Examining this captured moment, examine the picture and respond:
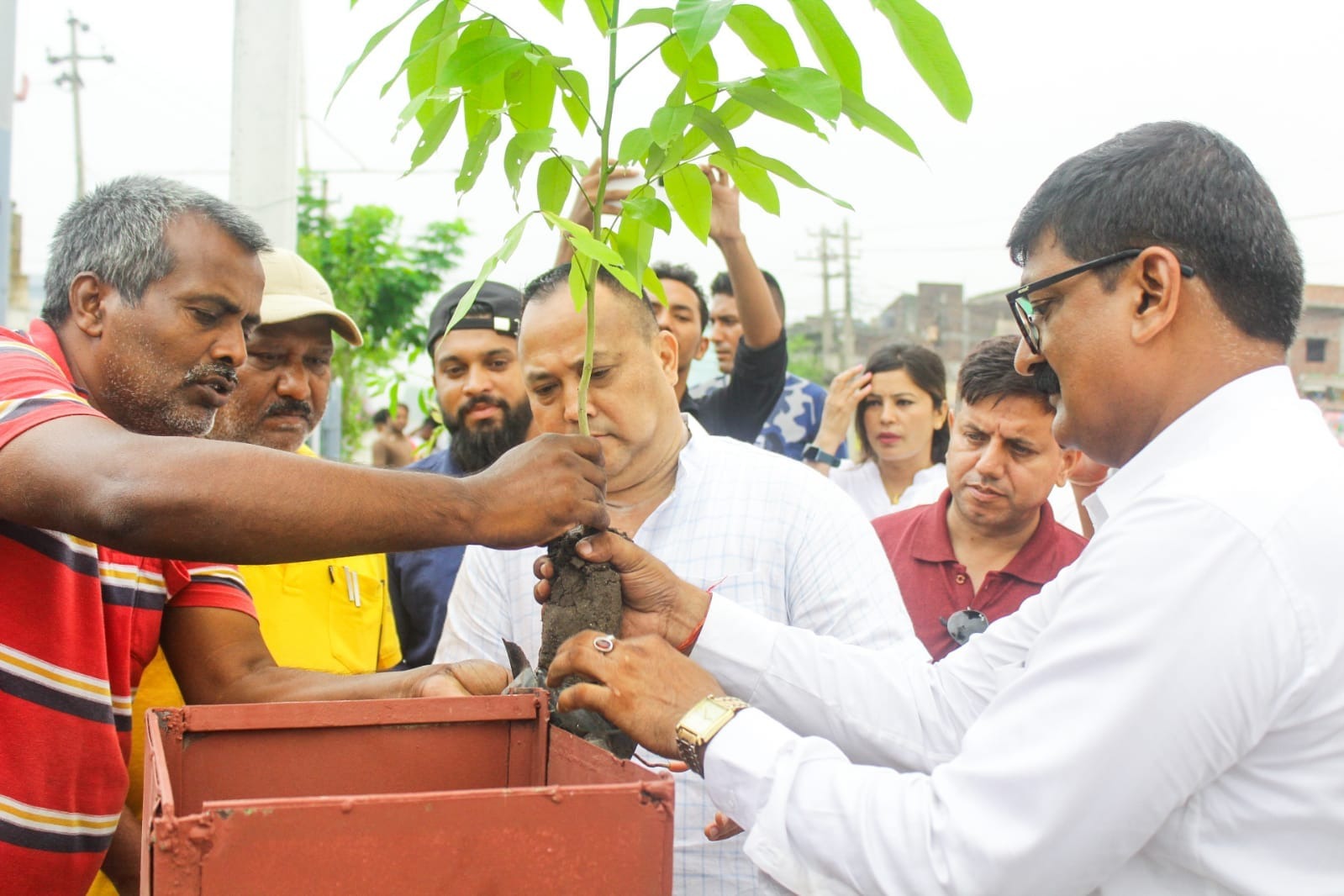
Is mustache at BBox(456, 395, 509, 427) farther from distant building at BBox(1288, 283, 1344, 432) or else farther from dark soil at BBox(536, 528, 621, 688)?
distant building at BBox(1288, 283, 1344, 432)

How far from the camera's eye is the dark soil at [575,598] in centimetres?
193

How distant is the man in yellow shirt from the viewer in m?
2.82

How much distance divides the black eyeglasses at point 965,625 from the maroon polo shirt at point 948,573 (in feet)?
0.24

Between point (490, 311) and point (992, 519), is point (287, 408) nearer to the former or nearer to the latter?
point (490, 311)

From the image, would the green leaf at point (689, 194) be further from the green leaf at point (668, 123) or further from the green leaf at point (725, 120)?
the green leaf at point (668, 123)

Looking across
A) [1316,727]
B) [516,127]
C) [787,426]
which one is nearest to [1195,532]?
[1316,727]

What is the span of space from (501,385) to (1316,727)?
290 cm

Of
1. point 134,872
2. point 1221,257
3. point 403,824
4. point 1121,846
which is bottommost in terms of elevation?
point 134,872

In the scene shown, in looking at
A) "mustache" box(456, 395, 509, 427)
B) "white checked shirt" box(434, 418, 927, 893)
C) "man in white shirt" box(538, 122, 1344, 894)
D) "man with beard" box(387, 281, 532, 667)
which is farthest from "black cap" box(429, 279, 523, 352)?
"man in white shirt" box(538, 122, 1344, 894)

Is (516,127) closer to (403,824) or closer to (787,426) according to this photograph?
(403,824)

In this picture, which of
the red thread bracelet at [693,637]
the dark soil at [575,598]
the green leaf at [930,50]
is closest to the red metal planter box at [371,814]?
the dark soil at [575,598]

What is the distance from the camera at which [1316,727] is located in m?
1.37

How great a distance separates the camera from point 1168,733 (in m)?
1.34

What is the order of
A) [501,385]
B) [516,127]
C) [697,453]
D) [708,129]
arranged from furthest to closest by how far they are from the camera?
[501,385] → [697,453] → [516,127] → [708,129]
